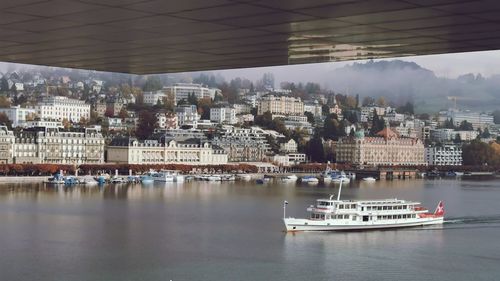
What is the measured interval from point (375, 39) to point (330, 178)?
2442 inches

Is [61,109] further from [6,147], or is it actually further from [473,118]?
[473,118]

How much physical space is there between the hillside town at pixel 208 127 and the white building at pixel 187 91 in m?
0.13

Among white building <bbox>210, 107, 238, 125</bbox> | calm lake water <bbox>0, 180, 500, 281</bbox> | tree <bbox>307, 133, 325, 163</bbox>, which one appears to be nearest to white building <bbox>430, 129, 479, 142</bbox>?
tree <bbox>307, 133, 325, 163</bbox>

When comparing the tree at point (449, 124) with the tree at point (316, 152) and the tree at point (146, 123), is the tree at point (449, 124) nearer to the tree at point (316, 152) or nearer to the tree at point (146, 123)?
the tree at point (316, 152)

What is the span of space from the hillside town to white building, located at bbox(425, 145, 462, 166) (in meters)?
0.11

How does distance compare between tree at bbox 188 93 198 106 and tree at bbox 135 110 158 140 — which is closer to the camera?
tree at bbox 135 110 158 140

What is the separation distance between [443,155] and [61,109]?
41039 millimetres

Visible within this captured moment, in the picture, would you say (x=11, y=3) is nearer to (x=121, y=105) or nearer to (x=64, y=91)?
(x=121, y=105)

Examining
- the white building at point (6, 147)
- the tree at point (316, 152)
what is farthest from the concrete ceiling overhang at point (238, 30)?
the tree at point (316, 152)

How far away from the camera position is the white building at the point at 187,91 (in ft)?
330

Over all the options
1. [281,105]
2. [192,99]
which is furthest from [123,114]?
[281,105]

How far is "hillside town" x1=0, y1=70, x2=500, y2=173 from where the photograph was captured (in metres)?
63.5

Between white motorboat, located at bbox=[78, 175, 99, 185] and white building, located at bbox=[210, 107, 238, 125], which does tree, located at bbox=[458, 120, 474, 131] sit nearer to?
white building, located at bbox=[210, 107, 238, 125]

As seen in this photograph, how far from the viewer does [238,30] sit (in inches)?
143
